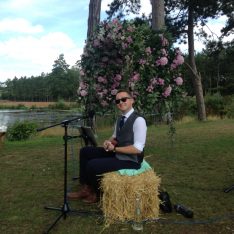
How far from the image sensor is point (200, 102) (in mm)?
21938

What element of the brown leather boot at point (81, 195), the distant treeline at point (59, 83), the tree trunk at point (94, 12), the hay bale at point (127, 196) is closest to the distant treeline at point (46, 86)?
the distant treeline at point (59, 83)

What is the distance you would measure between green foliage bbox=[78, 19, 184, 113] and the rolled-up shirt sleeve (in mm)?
2721

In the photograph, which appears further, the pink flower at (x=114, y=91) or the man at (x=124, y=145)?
the pink flower at (x=114, y=91)

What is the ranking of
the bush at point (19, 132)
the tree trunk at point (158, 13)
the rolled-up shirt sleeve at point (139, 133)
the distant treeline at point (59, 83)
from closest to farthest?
the rolled-up shirt sleeve at point (139, 133)
the tree trunk at point (158, 13)
the bush at point (19, 132)
the distant treeline at point (59, 83)

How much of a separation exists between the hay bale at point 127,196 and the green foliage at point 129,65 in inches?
123

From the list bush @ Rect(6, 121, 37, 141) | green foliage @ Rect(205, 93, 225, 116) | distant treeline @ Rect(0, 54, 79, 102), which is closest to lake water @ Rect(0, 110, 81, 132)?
bush @ Rect(6, 121, 37, 141)

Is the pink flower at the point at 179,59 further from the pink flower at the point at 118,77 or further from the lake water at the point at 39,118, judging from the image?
the lake water at the point at 39,118

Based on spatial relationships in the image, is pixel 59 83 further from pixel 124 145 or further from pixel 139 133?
pixel 139 133

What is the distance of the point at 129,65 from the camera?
7.17 meters

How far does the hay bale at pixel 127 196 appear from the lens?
169 inches

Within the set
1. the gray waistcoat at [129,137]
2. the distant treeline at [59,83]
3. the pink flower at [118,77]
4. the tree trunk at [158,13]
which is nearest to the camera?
the gray waistcoat at [129,137]

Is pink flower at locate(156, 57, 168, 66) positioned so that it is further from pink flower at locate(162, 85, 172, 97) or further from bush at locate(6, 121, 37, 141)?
bush at locate(6, 121, 37, 141)

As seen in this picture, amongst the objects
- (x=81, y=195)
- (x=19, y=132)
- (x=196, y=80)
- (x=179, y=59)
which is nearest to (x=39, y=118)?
(x=196, y=80)

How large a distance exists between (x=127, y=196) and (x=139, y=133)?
0.74 meters
